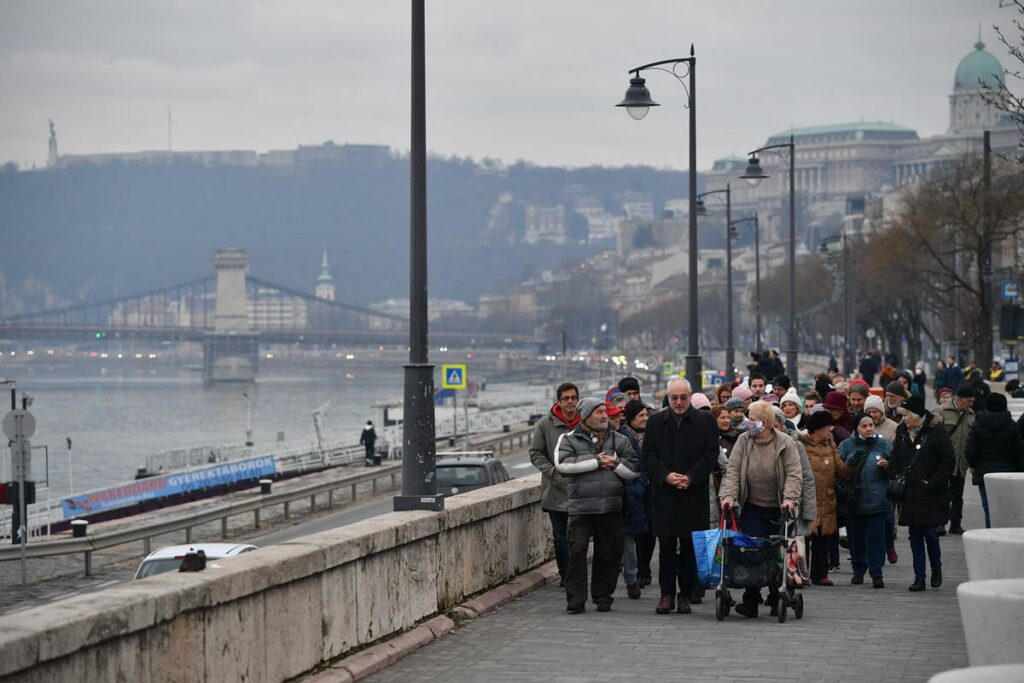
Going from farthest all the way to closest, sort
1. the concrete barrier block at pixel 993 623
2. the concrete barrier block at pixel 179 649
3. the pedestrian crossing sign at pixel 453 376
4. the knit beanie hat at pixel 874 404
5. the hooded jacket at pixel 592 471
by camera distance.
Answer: the pedestrian crossing sign at pixel 453 376
the knit beanie hat at pixel 874 404
the hooded jacket at pixel 592 471
the concrete barrier block at pixel 179 649
the concrete barrier block at pixel 993 623

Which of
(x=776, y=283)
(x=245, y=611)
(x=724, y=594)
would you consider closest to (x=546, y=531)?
(x=724, y=594)

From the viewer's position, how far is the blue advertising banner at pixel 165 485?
5566cm

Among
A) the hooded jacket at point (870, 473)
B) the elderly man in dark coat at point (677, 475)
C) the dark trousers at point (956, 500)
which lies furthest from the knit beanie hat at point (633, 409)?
the dark trousers at point (956, 500)

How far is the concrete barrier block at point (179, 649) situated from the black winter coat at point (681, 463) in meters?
5.03

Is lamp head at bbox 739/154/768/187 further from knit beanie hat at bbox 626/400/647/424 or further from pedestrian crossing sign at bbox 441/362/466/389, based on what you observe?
knit beanie hat at bbox 626/400/647/424

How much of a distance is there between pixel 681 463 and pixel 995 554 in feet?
9.49

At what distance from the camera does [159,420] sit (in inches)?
5404

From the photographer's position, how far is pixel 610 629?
1323 centimetres

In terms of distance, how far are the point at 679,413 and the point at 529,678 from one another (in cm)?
333

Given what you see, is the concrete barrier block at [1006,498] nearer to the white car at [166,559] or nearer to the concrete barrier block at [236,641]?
the white car at [166,559]

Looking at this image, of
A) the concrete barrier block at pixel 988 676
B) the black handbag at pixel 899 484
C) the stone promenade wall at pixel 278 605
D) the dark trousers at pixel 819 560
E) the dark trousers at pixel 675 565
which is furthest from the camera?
the dark trousers at pixel 819 560

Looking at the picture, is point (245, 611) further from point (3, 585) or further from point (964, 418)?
point (3, 585)

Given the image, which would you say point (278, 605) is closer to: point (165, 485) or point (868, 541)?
point (868, 541)

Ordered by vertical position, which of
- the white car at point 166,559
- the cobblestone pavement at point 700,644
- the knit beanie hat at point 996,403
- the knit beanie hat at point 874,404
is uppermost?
the knit beanie hat at point 874,404
